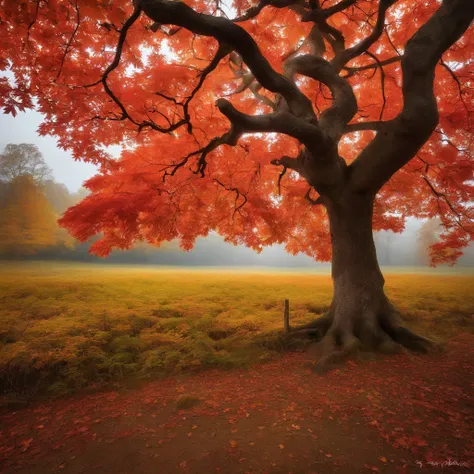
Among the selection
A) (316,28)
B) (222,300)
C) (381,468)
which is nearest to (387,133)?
(316,28)

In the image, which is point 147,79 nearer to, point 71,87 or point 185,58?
point 71,87

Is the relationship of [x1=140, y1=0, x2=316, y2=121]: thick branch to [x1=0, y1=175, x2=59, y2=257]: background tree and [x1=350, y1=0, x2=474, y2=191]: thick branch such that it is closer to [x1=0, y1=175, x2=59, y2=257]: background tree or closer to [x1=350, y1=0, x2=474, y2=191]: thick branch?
[x1=350, y1=0, x2=474, y2=191]: thick branch

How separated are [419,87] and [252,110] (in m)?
4.50

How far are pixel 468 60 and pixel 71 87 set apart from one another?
9.25 m

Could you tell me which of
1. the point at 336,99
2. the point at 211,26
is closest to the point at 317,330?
the point at 336,99

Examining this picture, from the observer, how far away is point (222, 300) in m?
11.9

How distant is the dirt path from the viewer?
293 centimetres

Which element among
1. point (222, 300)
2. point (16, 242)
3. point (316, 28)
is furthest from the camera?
point (16, 242)

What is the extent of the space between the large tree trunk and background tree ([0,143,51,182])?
119ft

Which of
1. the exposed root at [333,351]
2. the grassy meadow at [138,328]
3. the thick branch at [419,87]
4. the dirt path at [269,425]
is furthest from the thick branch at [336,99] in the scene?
the grassy meadow at [138,328]

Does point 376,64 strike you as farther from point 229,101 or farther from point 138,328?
point 138,328

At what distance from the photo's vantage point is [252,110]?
319 inches

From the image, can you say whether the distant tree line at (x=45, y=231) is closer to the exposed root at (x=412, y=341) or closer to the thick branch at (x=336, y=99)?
the exposed root at (x=412, y=341)

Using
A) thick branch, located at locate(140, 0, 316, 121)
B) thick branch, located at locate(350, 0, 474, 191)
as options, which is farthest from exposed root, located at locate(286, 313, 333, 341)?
thick branch, located at locate(140, 0, 316, 121)
